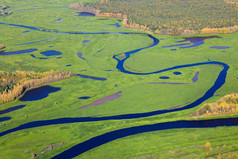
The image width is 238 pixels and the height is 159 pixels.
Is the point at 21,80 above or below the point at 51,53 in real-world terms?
above

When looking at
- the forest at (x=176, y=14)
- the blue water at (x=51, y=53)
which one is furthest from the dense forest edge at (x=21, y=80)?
the forest at (x=176, y=14)

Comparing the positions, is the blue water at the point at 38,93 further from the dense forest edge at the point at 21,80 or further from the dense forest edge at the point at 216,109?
the dense forest edge at the point at 216,109

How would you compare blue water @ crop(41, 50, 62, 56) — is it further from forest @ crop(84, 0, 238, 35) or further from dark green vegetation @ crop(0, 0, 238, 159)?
forest @ crop(84, 0, 238, 35)

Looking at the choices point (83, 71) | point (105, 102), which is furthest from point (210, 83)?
point (83, 71)

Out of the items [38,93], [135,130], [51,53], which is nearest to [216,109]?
[135,130]

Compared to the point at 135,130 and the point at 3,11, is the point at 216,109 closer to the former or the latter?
the point at 135,130

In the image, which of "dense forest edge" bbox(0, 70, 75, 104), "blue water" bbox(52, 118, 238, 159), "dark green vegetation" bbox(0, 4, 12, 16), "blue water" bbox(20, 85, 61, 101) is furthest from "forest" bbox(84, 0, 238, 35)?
"blue water" bbox(52, 118, 238, 159)
